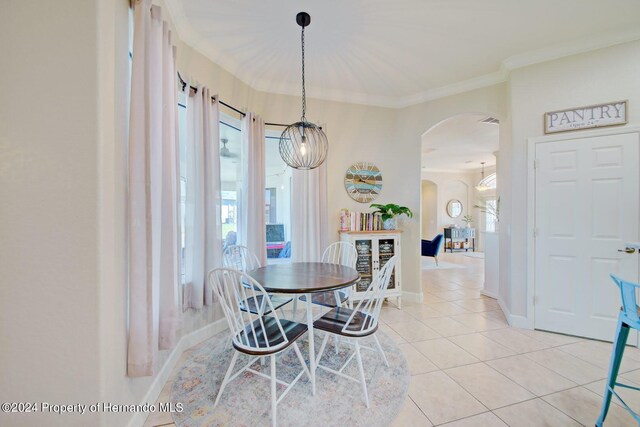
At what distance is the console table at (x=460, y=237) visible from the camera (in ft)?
30.7

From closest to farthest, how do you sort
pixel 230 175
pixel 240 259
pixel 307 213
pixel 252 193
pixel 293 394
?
1. pixel 293 394
2. pixel 240 259
3. pixel 252 193
4. pixel 230 175
5. pixel 307 213

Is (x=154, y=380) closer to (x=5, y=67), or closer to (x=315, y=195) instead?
(x=5, y=67)

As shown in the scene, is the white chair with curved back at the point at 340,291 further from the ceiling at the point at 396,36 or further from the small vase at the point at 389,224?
the ceiling at the point at 396,36

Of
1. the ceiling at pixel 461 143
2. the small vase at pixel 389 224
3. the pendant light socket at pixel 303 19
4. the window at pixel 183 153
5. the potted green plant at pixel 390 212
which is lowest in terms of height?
the small vase at pixel 389 224

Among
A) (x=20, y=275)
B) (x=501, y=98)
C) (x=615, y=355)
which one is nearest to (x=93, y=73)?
(x=20, y=275)

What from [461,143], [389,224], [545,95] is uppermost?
[461,143]

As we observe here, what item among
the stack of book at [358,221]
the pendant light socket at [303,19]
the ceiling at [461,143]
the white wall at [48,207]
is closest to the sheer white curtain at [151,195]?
the white wall at [48,207]

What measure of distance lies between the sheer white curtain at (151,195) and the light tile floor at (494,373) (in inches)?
22.9

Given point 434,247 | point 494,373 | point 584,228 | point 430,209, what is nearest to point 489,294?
point 584,228

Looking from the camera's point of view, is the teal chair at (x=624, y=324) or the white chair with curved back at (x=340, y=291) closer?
the teal chair at (x=624, y=324)

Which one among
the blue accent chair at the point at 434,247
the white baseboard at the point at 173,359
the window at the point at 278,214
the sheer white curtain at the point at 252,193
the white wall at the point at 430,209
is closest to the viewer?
the white baseboard at the point at 173,359

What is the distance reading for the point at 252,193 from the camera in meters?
3.07

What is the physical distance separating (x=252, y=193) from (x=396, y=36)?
85.3 inches

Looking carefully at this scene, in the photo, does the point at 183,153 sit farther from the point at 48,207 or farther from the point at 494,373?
the point at 494,373
